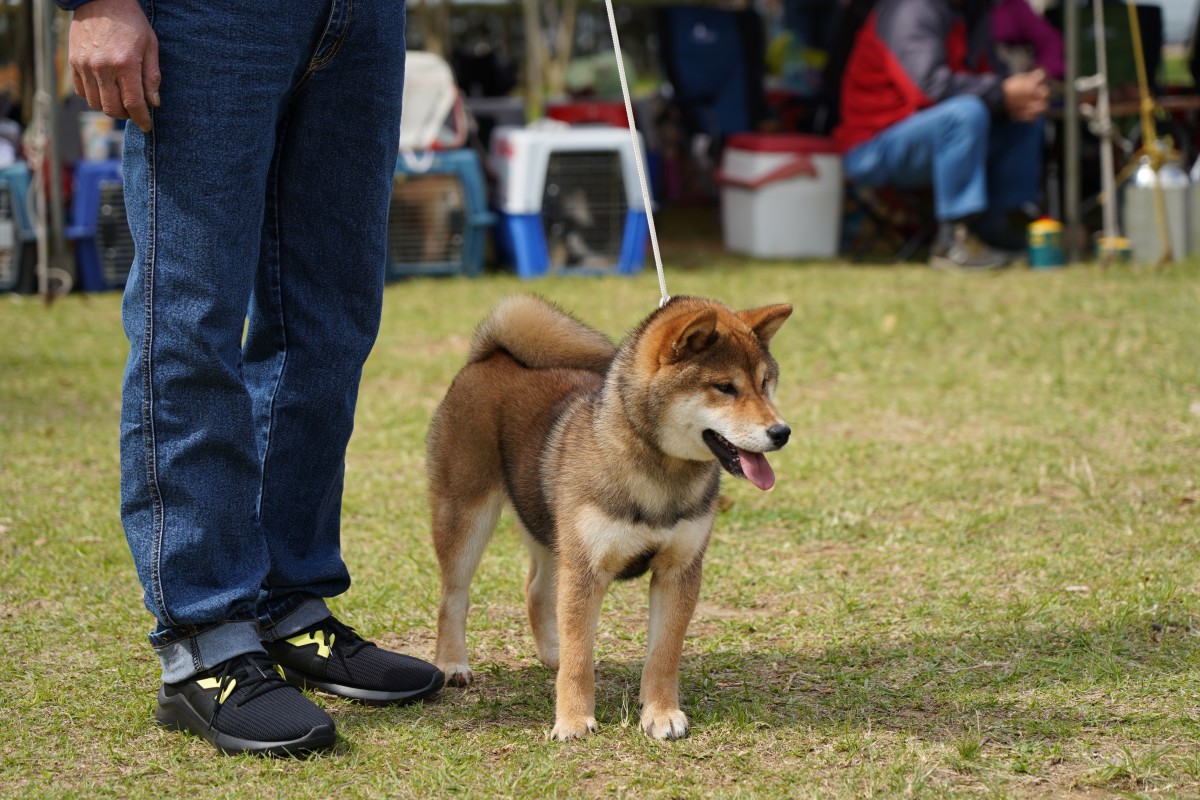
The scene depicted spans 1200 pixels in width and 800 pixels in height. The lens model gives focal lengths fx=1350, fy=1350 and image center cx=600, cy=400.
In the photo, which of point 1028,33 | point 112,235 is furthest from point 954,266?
point 112,235

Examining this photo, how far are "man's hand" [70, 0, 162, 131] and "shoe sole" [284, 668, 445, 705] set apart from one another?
3.81 feet

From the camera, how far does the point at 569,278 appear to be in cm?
854

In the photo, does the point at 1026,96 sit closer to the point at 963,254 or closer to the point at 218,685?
the point at 963,254

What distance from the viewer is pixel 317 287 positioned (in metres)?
2.62

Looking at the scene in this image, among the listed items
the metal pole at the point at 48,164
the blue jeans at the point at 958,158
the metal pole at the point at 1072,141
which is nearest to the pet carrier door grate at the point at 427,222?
the metal pole at the point at 48,164

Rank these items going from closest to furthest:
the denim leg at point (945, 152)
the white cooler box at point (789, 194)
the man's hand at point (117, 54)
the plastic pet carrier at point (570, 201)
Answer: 1. the man's hand at point (117, 54)
2. the denim leg at point (945, 152)
3. the plastic pet carrier at point (570, 201)
4. the white cooler box at point (789, 194)

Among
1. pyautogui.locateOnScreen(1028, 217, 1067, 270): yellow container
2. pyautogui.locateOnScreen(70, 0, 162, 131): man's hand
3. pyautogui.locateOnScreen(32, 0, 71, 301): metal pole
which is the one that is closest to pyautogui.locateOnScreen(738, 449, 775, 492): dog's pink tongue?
pyautogui.locateOnScreen(70, 0, 162, 131): man's hand

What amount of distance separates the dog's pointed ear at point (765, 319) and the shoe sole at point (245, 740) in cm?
108

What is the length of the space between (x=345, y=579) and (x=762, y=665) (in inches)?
36.3

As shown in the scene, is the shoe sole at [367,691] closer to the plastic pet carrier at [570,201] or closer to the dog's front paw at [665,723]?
the dog's front paw at [665,723]

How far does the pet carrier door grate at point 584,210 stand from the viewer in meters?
8.62

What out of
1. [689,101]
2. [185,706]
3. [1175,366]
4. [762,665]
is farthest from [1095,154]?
[185,706]

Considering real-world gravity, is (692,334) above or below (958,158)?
below

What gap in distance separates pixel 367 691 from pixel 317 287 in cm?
81
